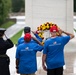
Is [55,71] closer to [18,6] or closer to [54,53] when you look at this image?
[54,53]

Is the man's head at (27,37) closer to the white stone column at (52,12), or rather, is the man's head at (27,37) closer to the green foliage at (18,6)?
the white stone column at (52,12)

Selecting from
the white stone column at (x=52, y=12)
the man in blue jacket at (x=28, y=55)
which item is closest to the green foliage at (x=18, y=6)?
the white stone column at (x=52, y=12)

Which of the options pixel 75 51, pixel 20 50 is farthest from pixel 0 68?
pixel 75 51

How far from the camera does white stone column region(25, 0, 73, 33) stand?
2153 cm

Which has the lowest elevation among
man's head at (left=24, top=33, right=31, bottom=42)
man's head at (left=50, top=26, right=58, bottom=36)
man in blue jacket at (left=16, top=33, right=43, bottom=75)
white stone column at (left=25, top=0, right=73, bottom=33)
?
white stone column at (left=25, top=0, right=73, bottom=33)

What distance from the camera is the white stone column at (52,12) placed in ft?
70.6

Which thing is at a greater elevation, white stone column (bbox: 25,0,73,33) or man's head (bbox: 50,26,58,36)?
man's head (bbox: 50,26,58,36)

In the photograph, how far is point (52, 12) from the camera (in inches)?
851

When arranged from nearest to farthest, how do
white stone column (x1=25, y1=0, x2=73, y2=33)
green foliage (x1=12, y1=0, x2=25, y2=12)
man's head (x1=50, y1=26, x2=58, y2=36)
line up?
man's head (x1=50, y1=26, x2=58, y2=36) → white stone column (x1=25, y1=0, x2=73, y2=33) → green foliage (x1=12, y1=0, x2=25, y2=12)

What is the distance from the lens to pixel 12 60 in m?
14.6

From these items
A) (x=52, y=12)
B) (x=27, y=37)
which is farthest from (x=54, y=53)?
(x=52, y=12)

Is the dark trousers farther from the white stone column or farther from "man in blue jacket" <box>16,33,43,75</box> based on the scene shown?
the white stone column

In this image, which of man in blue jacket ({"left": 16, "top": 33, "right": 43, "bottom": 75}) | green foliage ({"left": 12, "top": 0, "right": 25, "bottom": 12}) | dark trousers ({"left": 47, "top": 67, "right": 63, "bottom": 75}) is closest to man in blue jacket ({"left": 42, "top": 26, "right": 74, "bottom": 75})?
dark trousers ({"left": 47, "top": 67, "right": 63, "bottom": 75})

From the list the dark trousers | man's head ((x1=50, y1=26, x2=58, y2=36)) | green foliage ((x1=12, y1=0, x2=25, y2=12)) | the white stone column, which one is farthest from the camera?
green foliage ((x1=12, y1=0, x2=25, y2=12))
